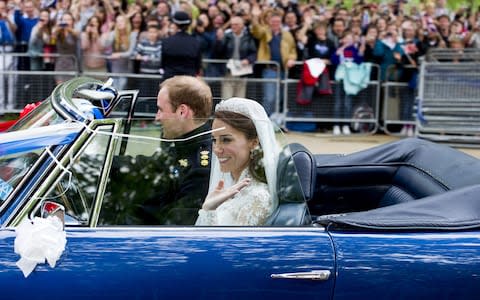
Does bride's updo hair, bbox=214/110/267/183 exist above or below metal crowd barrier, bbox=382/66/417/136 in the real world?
above

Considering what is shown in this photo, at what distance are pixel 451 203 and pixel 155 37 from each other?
25.4 ft

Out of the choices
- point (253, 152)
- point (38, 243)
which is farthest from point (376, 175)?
point (38, 243)

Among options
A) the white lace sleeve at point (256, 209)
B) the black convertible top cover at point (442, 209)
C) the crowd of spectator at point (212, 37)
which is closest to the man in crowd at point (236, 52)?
the crowd of spectator at point (212, 37)

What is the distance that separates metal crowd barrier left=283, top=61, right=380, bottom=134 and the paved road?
230 mm

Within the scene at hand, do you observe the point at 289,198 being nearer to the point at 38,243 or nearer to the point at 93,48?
the point at 38,243

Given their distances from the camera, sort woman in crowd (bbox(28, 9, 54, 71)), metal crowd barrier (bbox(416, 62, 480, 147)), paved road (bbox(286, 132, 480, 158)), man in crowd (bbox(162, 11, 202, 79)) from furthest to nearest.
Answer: woman in crowd (bbox(28, 9, 54, 71)), metal crowd barrier (bbox(416, 62, 480, 147)), paved road (bbox(286, 132, 480, 158)), man in crowd (bbox(162, 11, 202, 79))

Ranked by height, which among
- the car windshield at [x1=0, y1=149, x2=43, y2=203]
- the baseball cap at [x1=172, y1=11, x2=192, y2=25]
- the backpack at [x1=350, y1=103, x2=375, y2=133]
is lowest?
the backpack at [x1=350, y1=103, x2=375, y2=133]

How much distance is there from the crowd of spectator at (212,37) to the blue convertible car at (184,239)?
7.22 metres

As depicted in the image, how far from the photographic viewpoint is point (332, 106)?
1114 cm

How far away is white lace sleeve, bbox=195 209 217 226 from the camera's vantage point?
3.09 metres

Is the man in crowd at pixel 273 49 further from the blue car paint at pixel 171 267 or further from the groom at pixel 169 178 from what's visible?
the blue car paint at pixel 171 267

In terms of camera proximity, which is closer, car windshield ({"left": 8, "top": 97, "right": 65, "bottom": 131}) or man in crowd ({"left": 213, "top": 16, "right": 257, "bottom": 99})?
car windshield ({"left": 8, "top": 97, "right": 65, "bottom": 131})

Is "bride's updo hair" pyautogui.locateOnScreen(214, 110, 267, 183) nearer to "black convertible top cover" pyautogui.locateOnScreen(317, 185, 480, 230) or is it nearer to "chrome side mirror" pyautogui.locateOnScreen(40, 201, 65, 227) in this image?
"black convertible top cover" pyautogui.locateOnScreen(317, 185, 480, 230)

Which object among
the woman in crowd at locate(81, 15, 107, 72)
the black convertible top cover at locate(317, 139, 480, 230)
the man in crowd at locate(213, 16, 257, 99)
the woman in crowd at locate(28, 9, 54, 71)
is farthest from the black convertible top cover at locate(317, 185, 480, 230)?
the woman in crowd at locate(28, 9, 54, 71)
